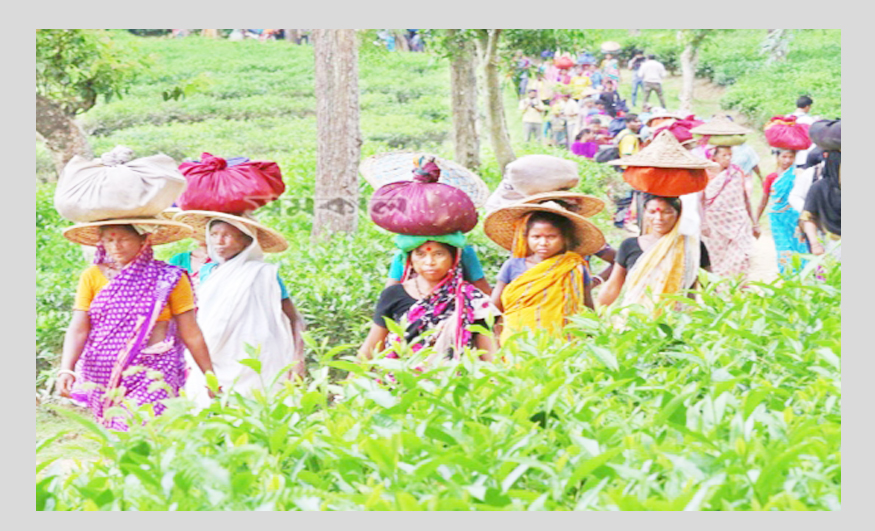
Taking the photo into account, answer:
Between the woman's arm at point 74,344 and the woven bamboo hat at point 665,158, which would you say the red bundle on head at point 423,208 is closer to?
the woven bamboo hat at point 665,158

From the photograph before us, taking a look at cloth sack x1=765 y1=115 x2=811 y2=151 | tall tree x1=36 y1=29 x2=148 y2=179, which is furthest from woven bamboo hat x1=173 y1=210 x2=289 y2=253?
cloth sack x1=765 y1=115 x2=811 y2=151

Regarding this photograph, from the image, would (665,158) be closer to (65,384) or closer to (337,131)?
(65,384)

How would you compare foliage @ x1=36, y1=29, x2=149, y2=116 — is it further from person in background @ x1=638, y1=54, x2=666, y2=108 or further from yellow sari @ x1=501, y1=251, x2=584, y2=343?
person in background @ x1=638, y1=54, x2=666, y2=108

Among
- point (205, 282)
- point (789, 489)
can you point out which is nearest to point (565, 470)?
point (789, 489)

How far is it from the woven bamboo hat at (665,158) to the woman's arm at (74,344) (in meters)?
2.67

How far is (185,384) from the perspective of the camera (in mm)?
6008

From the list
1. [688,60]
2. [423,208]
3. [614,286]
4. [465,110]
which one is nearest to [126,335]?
[423,208]

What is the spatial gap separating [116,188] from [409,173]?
1.83m

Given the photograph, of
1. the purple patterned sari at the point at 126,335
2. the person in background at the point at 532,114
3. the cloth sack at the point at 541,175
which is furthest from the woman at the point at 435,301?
the person in background at the point at 532,114

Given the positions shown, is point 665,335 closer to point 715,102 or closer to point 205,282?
point 205,282

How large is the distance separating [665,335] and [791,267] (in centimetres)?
125

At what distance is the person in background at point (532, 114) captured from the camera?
658 inches

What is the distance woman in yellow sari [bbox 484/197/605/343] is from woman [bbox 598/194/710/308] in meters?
0.23

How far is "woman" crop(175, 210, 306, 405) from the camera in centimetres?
617
